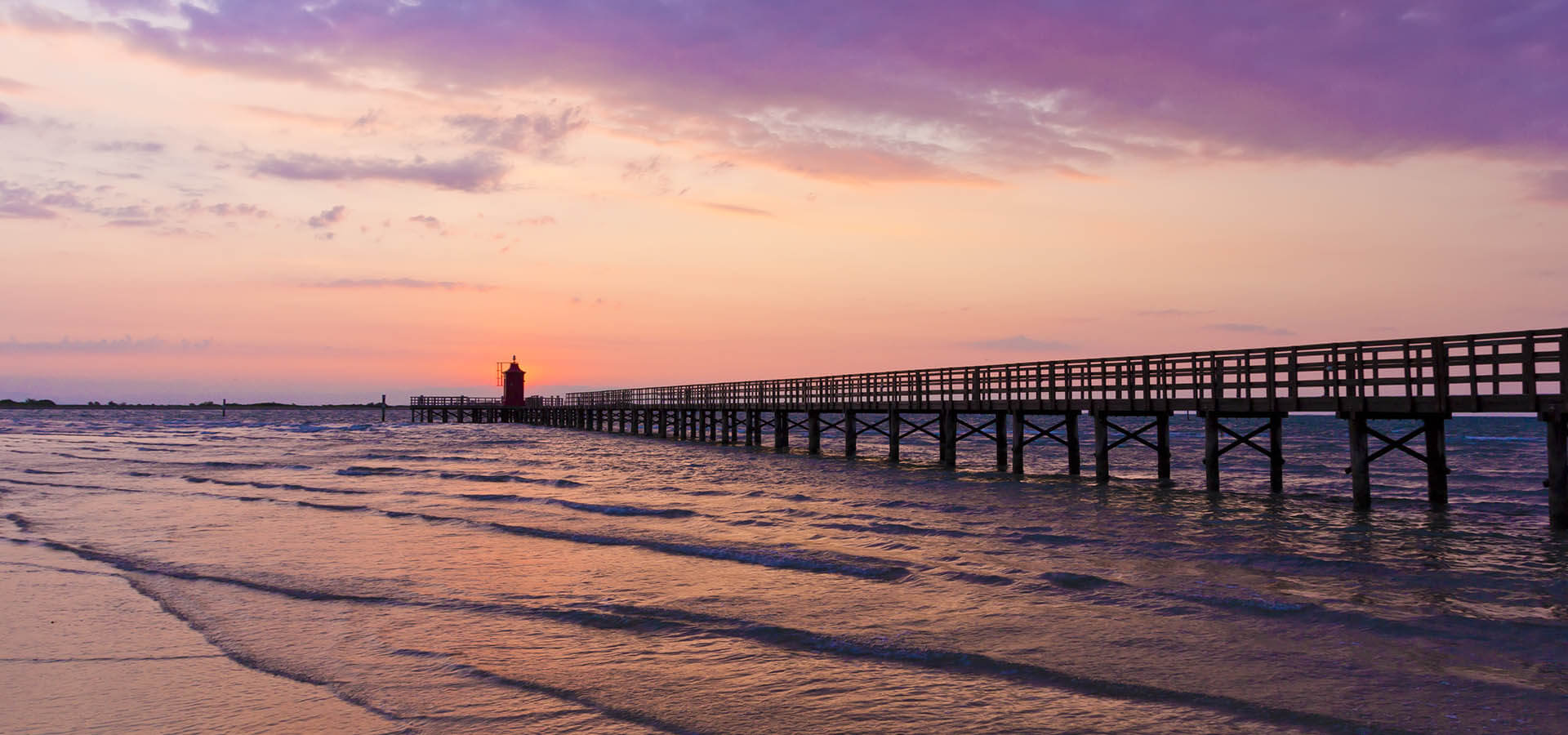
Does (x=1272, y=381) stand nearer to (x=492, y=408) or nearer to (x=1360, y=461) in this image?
(x=1360, y=461)

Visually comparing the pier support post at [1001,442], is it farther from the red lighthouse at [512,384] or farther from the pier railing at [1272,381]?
the red lighthouse at [512,384]

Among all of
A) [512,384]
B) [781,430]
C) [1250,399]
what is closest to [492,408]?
[512,384]

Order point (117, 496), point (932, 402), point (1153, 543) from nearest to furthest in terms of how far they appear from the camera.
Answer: point (1153, 543), point (117, 496), point (932, 402)

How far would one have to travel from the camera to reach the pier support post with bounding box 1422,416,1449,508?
17703 mm

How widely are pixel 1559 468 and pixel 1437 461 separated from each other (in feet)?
9.73

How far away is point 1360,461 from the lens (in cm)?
1877

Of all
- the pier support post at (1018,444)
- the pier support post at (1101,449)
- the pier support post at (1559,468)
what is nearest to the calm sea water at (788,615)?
the pier support post at (1559,468)

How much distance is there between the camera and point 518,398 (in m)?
91.2

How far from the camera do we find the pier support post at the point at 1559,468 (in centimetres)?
1537

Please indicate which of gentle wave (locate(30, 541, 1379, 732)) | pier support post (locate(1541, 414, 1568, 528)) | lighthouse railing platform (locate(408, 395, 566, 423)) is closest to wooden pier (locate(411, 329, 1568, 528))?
pier support post (locate(1541, 414, 1568, 528))

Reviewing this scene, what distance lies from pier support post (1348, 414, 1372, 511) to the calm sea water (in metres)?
0.46

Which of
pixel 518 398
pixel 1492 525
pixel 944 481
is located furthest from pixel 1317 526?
pixel 518 398

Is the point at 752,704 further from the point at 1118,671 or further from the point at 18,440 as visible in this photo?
the point at 18,440

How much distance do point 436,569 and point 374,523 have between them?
18.7ft
